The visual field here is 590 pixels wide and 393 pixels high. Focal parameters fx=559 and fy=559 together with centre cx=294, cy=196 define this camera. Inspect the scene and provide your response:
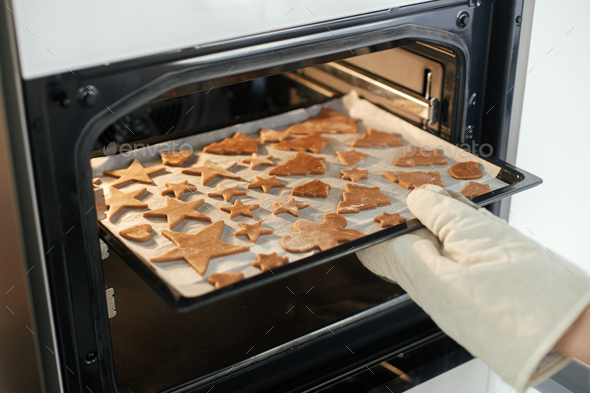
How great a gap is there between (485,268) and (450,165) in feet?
1.44

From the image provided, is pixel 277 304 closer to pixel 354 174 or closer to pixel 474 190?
pixel 354 174

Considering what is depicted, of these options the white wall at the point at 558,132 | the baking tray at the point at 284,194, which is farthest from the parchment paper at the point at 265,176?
the white wall at the point at 558,132

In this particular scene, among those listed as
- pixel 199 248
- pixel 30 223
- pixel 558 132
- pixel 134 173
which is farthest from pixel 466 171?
pixel 30 223

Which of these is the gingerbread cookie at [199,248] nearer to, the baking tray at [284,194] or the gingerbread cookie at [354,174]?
the baking tray at [284,194]

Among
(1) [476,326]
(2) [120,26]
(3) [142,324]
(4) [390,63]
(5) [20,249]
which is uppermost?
(2) [120,26]

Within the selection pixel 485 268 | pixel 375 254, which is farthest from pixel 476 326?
pixel 375 254

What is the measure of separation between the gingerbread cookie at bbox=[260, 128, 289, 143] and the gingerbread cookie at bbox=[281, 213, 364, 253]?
38cm

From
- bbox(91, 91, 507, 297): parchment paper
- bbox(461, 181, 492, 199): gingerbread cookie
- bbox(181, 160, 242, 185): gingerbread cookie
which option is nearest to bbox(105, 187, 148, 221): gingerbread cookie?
bbox(91, 91, 507, 297): parchment paper

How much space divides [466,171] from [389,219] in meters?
0.26

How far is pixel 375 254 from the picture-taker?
938 millimetres

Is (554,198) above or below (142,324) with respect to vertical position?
above

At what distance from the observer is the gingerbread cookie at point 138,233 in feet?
3.06

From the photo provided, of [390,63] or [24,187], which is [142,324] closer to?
[24,187]

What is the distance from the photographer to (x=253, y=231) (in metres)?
0.96
